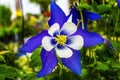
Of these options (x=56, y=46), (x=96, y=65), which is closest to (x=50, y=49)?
(x=56, y=46)

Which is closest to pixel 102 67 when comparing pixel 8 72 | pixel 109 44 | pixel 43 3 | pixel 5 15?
pixel 109 44

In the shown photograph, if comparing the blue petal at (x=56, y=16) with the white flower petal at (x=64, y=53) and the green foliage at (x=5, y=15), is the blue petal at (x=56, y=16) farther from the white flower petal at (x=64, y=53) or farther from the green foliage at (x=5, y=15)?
the green foliage at (x=5, y=15)

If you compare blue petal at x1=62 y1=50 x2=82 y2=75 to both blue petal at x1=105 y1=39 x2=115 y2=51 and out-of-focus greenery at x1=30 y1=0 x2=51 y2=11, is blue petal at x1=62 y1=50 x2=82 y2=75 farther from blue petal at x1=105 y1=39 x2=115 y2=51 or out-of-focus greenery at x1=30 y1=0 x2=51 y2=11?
out-of-focus greenery at x1=30 y1=0 x2=51 y2=11

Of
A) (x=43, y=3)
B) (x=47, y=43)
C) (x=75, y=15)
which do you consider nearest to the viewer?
(x=47, y=43)

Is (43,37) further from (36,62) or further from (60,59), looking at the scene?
(36,62)

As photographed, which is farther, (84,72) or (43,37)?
(84,72)

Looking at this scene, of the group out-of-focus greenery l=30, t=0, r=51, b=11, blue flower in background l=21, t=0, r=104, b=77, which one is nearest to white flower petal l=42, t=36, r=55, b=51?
blue flower in background l=21, t=0, r=104, b=77

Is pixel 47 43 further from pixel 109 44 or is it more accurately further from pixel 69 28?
pixel 109 44
